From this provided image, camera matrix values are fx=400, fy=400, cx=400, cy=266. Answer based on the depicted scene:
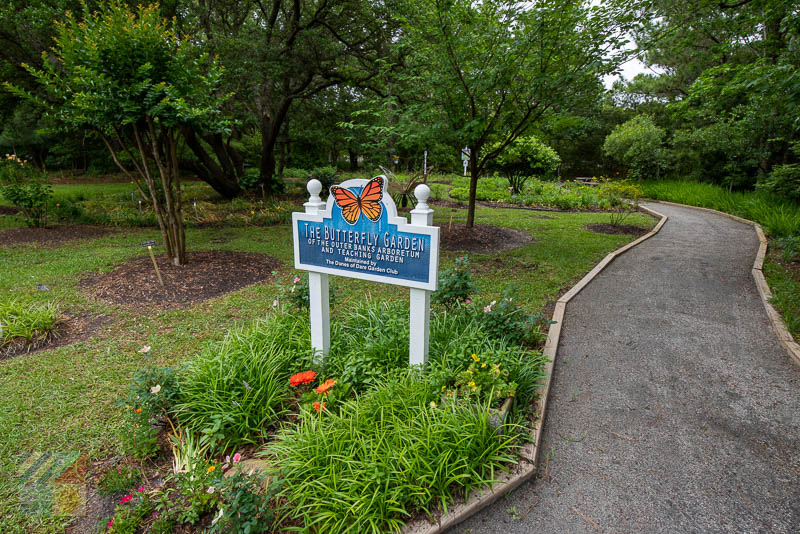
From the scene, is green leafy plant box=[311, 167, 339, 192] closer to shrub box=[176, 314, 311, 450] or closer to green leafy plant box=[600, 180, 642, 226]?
green leafy plant box=[600, 180, 642, 226]

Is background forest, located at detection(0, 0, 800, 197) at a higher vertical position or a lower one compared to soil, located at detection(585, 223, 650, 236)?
higher

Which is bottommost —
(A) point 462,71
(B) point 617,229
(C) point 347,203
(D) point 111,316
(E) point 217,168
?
(D) point 111,316

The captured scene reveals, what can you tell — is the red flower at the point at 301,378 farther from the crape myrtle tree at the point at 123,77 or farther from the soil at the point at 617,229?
the soil at the point at 617,229

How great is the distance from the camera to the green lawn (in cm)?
274

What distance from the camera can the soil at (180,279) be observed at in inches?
204

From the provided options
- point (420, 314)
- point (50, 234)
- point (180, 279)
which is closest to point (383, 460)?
point (420, 314)

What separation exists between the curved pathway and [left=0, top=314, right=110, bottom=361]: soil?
423cm

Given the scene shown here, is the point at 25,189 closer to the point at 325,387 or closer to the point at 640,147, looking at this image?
the point at 325,387

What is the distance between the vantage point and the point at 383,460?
7.50 ft

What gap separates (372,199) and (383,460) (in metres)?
1.74

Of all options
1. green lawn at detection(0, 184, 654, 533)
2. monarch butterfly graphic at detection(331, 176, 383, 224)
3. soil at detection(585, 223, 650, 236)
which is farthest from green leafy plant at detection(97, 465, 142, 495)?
soil at detection(585, 223, 650, 236)

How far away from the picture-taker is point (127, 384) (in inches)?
131

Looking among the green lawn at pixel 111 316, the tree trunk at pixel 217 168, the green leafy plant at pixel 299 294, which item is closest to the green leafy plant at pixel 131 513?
the green lawn at pixel 111 316

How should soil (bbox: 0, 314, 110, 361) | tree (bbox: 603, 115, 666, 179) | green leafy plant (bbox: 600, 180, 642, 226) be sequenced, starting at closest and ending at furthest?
soil (bbox: 0, 314, 110, 361)
green leafy plant (bbox: 600, 180, 642, 226)
tree (bbox: 603, 115, 666, 179)
